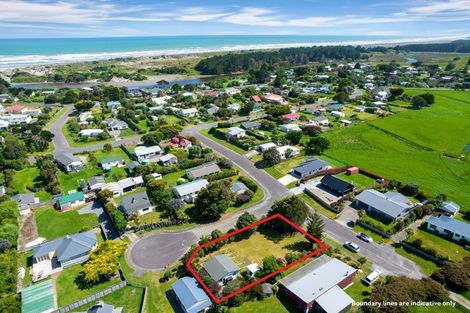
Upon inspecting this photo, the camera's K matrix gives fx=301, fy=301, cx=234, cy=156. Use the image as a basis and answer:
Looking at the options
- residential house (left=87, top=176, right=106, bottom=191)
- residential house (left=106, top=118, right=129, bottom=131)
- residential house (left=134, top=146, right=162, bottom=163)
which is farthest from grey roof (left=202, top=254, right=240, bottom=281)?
residential house (left=106, top=118, right=129, bottom=131)

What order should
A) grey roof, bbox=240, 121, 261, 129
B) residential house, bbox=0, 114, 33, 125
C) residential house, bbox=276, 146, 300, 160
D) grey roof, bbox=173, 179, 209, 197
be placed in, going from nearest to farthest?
grey roof, bbox=173, 179, 209, 197
residential house, bbox=276, 146, 300, 160
grey roof, bbox=240, 121, 261, 129
residential house, bbox=0, 114, 33, 125

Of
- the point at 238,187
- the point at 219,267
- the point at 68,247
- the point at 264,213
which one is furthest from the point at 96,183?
the point at 219,267

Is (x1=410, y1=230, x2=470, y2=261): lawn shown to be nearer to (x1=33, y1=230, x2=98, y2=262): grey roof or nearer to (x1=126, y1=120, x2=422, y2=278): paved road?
(x1=126, y1=120, x2=422, y2=278): paved road

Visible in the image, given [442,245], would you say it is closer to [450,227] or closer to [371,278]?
[450,227]

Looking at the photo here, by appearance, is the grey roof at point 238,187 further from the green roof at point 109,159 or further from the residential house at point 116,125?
the residential house at point 116,125

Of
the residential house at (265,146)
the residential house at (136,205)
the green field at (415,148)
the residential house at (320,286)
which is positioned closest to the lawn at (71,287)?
the residential house at (136,205)

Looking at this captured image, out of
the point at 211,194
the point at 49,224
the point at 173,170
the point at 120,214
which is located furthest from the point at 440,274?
the point at 49,224

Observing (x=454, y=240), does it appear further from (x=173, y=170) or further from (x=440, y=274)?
(x=173, y=170)

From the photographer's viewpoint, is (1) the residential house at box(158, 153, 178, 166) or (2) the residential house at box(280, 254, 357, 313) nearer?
(2) the residential house at box(280, 254, 357, 313)
